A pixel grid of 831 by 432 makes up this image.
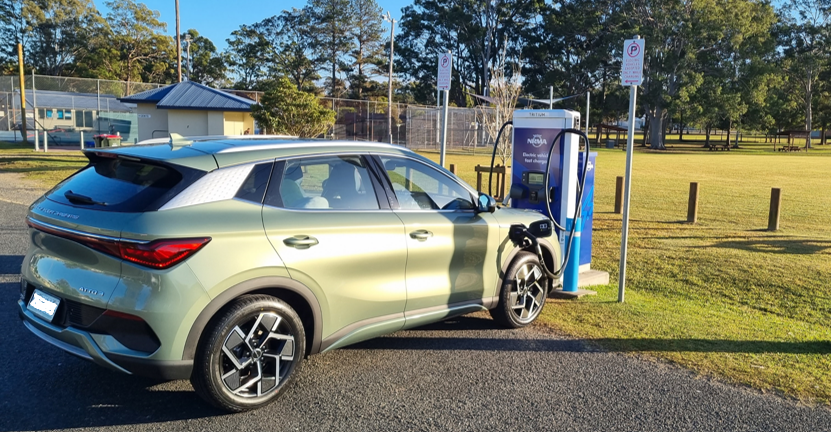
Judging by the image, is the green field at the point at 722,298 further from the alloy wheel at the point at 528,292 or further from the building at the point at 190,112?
the building at the point at 190,112

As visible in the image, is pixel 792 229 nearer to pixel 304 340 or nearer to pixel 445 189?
pixel 445 189

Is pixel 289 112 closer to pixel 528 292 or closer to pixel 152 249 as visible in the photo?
pixel 528 292

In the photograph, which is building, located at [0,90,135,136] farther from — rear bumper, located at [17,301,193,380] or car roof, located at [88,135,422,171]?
rear bumper, located at [17,301,193,380]

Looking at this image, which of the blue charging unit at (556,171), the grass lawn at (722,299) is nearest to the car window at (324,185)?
the grass lawn at (722,299)

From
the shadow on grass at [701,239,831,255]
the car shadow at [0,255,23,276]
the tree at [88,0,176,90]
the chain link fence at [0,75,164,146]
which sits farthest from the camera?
the tree at [88,0,176,90]

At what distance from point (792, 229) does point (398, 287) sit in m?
10.7

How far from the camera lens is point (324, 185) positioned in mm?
4547

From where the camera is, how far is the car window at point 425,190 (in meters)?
4.95

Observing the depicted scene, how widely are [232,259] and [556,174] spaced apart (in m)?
4.26

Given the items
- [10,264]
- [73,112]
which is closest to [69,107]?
[73,112]

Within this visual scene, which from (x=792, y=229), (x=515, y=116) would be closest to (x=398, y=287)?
(x=515, y=116)

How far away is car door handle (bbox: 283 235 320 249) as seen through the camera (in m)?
3.97

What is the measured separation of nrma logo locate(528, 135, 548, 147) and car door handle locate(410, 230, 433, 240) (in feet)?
9.29

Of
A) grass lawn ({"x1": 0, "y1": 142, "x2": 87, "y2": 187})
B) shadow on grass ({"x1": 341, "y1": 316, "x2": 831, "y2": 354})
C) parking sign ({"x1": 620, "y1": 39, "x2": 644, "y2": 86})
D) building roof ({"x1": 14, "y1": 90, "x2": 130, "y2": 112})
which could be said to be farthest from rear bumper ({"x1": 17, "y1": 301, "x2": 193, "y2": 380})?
building roof ({"x1": 14, "y1": 90, "x2": 130, "y2": 112})
